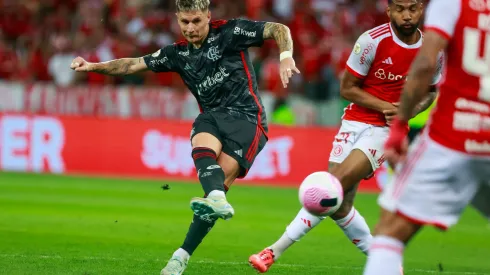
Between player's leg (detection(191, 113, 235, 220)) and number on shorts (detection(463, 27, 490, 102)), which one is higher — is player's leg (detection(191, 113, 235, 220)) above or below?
below

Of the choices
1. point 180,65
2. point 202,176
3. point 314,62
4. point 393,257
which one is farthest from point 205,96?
point 314,62

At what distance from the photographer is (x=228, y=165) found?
770 cm

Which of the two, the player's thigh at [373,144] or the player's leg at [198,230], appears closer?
the player's leg at [198,230]

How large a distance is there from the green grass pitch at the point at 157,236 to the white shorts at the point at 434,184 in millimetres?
3282

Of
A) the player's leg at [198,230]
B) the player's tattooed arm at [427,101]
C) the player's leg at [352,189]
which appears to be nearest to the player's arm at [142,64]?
the player's leg at [198,230]

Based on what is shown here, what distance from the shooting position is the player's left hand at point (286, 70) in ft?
22.2

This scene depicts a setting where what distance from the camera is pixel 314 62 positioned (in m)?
20.1

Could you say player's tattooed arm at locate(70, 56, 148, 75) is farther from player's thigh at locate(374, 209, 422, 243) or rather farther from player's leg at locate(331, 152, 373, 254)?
player's thigh at locate(374, 209, 422, 243)

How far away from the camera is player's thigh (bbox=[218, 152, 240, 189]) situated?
7.68 meters

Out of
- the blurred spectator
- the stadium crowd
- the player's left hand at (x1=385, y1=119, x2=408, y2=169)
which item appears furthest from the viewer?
the blurred spectator

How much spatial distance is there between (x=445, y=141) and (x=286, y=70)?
7.12 feet

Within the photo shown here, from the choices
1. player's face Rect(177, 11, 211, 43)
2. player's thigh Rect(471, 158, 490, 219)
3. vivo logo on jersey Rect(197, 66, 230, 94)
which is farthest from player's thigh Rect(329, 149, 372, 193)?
player's thigh Rect(471, 158, 490, 219)

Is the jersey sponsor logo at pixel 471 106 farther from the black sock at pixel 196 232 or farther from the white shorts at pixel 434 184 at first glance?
the black sock at pixel 196 232

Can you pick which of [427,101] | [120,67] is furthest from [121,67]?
[427,101]
